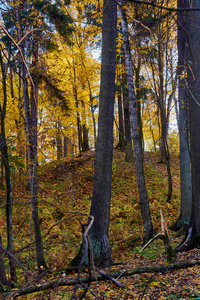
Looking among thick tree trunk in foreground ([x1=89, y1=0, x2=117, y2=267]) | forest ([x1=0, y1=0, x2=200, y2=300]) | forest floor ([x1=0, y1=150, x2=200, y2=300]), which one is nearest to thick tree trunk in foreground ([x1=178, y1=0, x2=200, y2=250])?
forest ([x1=0, y1=0, x2=200, y2=300])

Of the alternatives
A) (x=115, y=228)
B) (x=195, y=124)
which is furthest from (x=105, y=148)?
(x=115, y=228)

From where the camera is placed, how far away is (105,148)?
492cm

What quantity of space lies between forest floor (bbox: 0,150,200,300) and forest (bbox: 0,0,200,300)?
0.12 feet

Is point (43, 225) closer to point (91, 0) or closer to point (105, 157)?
point (105, 157)

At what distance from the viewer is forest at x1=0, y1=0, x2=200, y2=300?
297 centimetres

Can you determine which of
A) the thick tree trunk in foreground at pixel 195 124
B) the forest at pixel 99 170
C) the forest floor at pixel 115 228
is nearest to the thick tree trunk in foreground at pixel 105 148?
the forest at pixel 99 170

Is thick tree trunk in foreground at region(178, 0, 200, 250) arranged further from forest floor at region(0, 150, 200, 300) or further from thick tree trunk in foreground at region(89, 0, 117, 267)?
thick tree trunk in foreground at region(89, 0, 117, 267)

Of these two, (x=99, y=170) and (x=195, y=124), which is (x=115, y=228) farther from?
(x=195, y=124)

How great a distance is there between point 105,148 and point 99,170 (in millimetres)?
501

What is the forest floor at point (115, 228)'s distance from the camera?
3.02 m

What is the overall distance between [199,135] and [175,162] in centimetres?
1134

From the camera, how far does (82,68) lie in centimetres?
1202

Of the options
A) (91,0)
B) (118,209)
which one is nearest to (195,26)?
(91,0)

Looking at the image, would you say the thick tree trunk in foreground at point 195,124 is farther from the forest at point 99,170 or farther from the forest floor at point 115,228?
the forest floor at point 115,228
